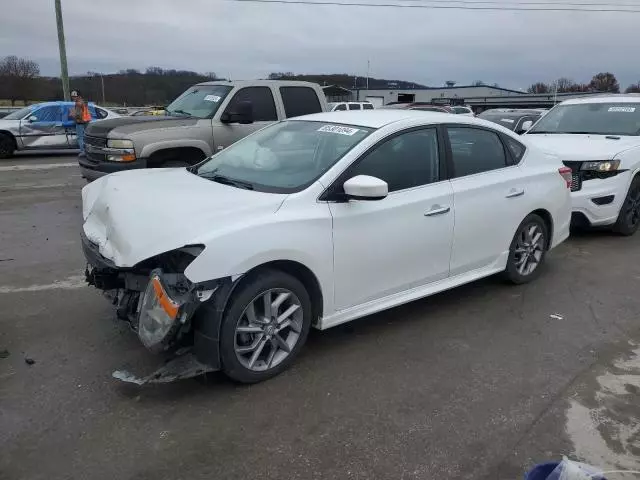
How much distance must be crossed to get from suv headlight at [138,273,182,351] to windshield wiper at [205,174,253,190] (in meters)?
1.05

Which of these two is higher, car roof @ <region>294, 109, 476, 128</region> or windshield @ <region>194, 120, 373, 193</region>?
car roof @ <region>294, 109, 476, 128</region>

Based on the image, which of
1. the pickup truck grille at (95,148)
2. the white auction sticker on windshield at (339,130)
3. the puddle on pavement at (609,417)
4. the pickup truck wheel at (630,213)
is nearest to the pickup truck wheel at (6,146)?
the pickup truck grille at (95,148)

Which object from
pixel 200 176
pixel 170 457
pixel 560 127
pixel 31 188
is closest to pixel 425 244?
pixel 200 176

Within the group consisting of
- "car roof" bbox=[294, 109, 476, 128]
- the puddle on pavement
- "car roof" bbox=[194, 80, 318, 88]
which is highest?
"car roof" bbox=[194, 80, 318, 88]

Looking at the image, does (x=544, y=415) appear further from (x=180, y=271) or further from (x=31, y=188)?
(x=31, y=188)

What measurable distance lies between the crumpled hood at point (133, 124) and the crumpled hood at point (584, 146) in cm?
476

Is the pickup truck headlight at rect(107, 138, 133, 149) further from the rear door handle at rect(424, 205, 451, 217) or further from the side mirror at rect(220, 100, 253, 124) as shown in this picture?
the rear door handle at rect(424, 205, 451, 217)

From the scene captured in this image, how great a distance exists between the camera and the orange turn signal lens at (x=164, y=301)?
3.10 m

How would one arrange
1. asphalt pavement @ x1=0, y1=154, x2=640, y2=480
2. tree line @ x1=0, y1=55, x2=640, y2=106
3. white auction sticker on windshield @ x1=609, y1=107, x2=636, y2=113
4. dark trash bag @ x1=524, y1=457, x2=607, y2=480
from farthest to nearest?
tree line @ x1=0, y1=55, x2=640, y2=106
white auction sticker on windshield @ x1=609, y1=107, x2=636, y2=113
asphalt pavement @ x1=0, y1=154, x2=640, y2=480
dark trash bag @ x1=524, y1=457, x2=607, y2=480

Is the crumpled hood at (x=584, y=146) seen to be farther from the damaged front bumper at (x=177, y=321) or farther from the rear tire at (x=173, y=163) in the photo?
the damaged front bumper at (x=177, y=321)

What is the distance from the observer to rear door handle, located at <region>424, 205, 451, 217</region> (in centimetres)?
425

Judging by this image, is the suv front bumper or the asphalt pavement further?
the suv front bumper

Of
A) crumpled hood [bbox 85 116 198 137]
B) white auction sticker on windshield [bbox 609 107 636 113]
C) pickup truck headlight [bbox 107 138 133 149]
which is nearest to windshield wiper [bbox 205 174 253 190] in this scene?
pickup truck headlight [bbox 107 138 133 149]

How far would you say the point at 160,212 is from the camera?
11.6 feet
